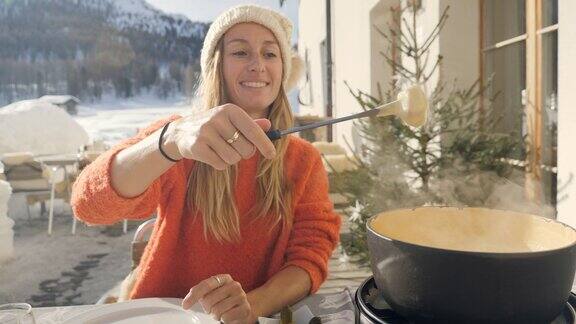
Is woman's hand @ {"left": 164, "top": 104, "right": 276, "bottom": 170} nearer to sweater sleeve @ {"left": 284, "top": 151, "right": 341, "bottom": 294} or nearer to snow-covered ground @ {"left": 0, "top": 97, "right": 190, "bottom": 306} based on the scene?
sweater sleeve @ {"left": 284, "top": 151, "right": 341, "bottom": 294}

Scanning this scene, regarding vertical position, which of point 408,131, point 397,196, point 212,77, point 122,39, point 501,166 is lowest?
point 397,196

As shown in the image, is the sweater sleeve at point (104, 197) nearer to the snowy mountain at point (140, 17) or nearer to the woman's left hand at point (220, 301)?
the woman's left hand at point (220, 301)

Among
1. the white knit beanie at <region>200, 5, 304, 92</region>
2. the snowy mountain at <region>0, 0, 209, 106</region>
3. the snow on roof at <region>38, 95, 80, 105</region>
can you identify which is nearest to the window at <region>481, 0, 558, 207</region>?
the white knit beanie at <region>200, 5, 304, 92</region>

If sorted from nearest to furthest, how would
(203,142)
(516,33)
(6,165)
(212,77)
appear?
(203,142)
(212,77)
(516,33)
(6,165)

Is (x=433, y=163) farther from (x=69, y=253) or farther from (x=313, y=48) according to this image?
(x=313, y=48)

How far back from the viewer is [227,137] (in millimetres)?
645

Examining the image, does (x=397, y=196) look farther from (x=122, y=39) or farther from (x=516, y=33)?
(x=122, y=39)

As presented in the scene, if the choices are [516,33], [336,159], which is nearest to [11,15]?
[336,159]

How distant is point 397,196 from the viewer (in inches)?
91.7

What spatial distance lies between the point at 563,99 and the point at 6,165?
17.9 feet

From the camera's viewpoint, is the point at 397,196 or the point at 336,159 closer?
the point at 397,196

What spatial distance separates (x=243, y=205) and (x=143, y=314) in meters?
0.52

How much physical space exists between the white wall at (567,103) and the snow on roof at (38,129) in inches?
289

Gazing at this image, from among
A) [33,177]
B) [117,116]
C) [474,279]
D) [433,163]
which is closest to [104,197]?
[474,279]
